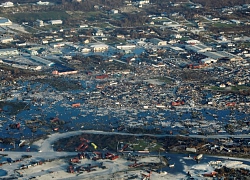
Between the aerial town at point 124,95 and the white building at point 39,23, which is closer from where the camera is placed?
the aerial town at point 124,95

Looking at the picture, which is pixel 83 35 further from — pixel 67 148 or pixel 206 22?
pixel 67 148

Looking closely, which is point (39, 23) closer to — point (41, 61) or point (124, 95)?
point (41, 61)

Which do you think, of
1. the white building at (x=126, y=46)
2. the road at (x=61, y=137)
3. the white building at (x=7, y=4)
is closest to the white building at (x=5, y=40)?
the white building at (x=126, y=46)

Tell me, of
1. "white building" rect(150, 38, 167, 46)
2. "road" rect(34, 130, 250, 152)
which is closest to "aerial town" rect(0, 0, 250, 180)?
"road" rect(34, 130, 250, 152)

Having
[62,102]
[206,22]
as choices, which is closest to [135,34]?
[206,22]

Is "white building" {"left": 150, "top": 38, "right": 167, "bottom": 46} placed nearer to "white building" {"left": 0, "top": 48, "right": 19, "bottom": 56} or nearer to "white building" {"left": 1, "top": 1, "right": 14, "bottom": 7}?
"white building" {"left": 0, "top": 48, "right": 19, "bottom": 56}

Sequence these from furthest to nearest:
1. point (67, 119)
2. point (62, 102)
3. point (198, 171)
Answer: point (62, 102)
point (67, 119)
point (198, 171)

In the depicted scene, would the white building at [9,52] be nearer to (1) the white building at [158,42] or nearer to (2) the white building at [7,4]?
(1) the white building at [158,42]

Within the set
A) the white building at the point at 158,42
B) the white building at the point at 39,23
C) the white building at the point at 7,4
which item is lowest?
the white building at the point at 158,42
